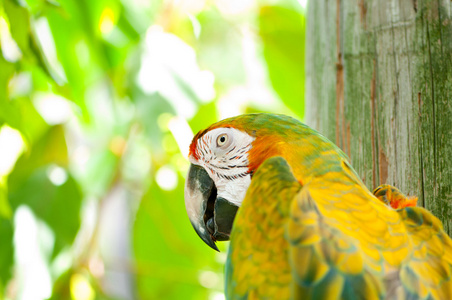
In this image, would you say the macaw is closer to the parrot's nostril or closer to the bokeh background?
the parrot's nostril

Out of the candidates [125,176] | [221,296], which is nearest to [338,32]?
[125,176]

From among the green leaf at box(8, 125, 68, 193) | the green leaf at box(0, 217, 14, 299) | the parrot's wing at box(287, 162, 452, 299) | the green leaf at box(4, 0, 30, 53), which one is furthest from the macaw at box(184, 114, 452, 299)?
the green leaf at box(8, 125, 68, 193)

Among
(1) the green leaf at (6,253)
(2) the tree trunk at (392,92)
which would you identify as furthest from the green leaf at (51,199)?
(2) the tree trunk at (392,92)

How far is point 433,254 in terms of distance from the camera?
0.63m

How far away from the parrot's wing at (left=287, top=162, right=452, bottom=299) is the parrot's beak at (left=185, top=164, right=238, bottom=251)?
0.26 metres

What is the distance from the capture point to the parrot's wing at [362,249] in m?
0.57

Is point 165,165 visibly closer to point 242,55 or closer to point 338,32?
point 242,55

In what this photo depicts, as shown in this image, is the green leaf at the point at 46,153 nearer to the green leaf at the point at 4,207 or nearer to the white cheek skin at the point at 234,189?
the green leaf at the point at 4,207

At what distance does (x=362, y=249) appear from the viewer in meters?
0.60

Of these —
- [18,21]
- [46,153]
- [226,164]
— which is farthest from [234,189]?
[46,153]

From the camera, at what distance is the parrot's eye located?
0.94m

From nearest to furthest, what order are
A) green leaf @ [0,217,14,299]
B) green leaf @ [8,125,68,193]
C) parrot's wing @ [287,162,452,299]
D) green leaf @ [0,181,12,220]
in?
1. parrot's wing @ [287,162,452,299]
2. green leaf @ [0,181,12,220]
3. green leaf @ [0,217,14,299]
4. green leaf @ [8,125,68,193]

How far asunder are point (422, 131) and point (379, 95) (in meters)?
0.12

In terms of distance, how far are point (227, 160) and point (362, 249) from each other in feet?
1.34
